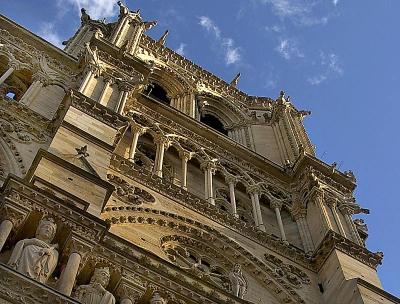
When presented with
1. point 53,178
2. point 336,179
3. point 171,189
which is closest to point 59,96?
point 171,189

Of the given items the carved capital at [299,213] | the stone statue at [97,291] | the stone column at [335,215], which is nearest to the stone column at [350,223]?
the stone column at [335,215]

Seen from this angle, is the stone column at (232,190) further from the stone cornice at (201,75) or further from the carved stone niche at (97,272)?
the stone cornice at (201,75)

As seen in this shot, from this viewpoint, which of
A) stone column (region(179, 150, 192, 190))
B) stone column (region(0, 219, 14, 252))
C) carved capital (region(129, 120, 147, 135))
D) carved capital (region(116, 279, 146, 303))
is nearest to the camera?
stone column (region(0, 219, 14, 252))

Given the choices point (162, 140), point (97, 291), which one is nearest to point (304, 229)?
point (162, 140)

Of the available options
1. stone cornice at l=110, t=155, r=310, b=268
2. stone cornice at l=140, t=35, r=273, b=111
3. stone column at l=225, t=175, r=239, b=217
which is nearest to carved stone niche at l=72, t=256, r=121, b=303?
stone cornice at l=110, t=155, r=310, b=268

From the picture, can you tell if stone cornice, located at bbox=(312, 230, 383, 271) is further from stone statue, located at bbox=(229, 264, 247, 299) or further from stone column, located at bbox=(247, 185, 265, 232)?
stone statue, located at bbox=(229, 264, 247, 299)

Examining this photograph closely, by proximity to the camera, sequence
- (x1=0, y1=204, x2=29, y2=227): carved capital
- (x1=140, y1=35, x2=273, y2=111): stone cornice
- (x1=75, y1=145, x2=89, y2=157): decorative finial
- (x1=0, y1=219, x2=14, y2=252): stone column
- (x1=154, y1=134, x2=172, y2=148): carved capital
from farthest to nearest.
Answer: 1. (x1=140, y1=35, x2=273, y2=111): stone cornice
2. (x1=154, y1=134, x2=172, y2=148): carved capital
3. (x1=75, y1=145, x2=89, y2=157): decorative finial
4. (x1=0, y1=204, x2=29, y2=227): carved capital
5. (x1=0, y1=219, x2=14, y2=252): stone column

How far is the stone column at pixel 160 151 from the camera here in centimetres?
1889

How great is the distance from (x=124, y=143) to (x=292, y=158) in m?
7.29

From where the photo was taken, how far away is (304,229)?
1991 centimetres

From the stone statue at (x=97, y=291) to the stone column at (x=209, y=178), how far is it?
7.64 meters

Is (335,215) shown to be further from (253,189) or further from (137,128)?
(137,128)

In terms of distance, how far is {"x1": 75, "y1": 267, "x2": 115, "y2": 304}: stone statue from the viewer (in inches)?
405

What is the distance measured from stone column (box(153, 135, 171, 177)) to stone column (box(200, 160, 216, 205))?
1178 millimetres
